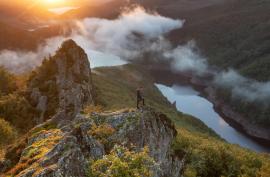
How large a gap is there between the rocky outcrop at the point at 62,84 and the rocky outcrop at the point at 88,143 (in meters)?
36.4

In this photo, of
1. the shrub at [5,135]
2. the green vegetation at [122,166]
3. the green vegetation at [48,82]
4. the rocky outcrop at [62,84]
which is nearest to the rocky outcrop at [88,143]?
the green vegetation at [122,166]

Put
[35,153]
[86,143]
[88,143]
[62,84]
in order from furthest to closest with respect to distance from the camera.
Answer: [62,84] < [88,143] < [86,143] < [35,153]

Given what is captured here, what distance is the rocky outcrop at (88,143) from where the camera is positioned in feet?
106

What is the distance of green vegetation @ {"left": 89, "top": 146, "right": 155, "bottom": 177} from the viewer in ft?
99.5

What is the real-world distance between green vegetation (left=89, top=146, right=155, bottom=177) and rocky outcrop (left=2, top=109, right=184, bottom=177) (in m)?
0.99

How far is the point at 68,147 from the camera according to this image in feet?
113

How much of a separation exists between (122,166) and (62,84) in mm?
70627

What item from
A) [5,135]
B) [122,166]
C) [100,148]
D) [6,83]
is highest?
[122,166]

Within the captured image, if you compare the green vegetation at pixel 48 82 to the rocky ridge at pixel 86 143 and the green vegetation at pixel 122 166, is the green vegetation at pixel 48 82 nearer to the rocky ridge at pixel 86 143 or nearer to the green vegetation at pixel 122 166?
the rocky ridge at pixel 86 143

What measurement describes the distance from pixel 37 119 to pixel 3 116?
714cm

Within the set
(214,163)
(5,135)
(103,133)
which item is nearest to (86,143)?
(103,133)

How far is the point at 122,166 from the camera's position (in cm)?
3033

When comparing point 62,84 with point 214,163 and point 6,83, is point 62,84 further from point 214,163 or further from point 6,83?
point 214,163

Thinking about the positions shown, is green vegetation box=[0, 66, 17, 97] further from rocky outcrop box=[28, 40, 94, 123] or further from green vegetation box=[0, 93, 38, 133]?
green vegetation box=[0, 93, 38, 133]
